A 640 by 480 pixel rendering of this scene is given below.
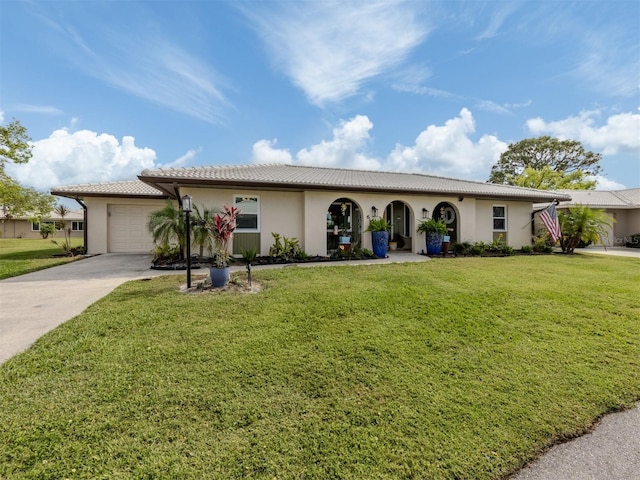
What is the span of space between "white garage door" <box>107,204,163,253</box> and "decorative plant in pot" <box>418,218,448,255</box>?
1237cm

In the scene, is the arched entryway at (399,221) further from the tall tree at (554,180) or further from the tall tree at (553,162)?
the tall tree at (553,162)

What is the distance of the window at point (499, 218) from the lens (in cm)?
1365

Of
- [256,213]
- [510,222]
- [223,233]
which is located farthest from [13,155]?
[510,222]

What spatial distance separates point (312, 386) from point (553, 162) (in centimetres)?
4108

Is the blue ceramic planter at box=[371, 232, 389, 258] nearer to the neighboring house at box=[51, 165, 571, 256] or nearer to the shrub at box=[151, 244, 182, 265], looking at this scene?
the neighboring house at box=[51, 165, 571, 256]

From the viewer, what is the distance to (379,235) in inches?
435

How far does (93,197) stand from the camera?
12.6 meters

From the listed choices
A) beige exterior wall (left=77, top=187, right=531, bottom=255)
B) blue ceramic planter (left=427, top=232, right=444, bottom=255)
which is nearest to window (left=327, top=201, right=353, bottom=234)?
beige exterior wall (left=77, top=187, right=531, bottom=255)

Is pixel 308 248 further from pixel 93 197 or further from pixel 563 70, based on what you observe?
pixel 563 70

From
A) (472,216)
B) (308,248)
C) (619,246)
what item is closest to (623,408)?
(308,248)

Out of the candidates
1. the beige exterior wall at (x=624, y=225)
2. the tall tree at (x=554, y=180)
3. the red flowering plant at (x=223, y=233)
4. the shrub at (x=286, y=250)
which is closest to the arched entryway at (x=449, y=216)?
the shrub at (x=286, y=250)

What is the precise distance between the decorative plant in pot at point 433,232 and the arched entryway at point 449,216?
4.45 ft

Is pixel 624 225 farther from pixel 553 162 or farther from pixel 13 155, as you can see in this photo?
pixel 13 155

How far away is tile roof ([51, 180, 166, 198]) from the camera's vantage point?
12.3 meters
